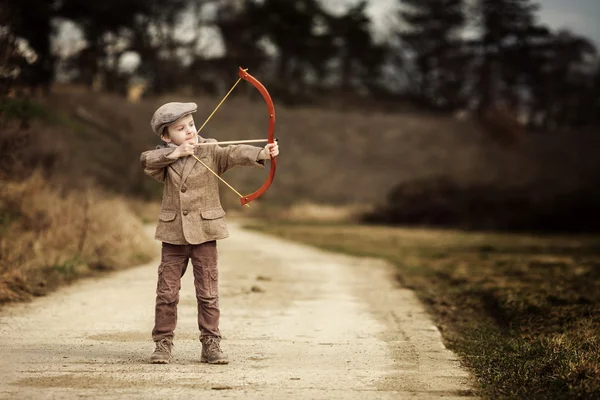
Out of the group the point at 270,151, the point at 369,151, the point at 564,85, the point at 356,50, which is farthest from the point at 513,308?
the point at 564,85

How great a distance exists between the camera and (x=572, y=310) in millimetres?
10109

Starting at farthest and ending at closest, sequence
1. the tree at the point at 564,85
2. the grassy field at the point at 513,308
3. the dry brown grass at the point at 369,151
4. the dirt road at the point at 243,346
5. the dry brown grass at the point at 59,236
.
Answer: the tree at the point at 564,85 → the dry brown grass at the point at 369,151 → the dry brown grass at the point at 59,236 → the grassy field at the point at 513,308 → the dirt road at the point at 243,346

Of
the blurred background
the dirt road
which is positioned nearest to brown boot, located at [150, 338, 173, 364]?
the dirt road

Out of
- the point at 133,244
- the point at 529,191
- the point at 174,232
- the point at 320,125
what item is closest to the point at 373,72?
Result: the point at 320,125

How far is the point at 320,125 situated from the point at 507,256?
119 feet

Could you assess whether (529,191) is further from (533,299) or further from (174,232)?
(174,232)

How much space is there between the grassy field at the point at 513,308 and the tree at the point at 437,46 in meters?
36.2

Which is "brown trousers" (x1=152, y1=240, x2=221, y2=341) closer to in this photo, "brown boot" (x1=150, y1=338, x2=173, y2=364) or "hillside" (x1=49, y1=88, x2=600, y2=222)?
"brown boot" (x1=150, y1=338, x2=173, y2=364)

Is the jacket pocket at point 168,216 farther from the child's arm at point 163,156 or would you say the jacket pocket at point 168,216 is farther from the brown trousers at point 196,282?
the child's arm at point 163,156

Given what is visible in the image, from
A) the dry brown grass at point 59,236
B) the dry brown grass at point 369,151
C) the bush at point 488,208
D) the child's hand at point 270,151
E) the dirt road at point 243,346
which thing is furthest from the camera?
the dry brown grass at point 369,151

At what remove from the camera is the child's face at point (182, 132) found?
748cm

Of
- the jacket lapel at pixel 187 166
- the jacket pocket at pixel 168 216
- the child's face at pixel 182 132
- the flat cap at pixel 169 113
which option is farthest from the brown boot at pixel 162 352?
the flat cap at pixel 169 113

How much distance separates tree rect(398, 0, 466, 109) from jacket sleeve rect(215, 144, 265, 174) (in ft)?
173

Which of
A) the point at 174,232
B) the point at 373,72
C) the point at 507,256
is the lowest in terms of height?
the point at 507,256
